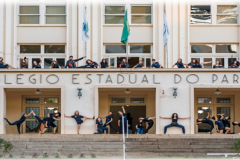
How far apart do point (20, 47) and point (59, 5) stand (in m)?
3.50

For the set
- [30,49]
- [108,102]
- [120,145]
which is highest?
[30,49]

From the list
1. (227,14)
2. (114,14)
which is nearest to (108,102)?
(114,14)

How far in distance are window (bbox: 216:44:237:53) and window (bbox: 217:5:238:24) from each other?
55.3 inches

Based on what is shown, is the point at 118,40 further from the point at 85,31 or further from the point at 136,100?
the point at 136,100

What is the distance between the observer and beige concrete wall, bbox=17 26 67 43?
2958 cm

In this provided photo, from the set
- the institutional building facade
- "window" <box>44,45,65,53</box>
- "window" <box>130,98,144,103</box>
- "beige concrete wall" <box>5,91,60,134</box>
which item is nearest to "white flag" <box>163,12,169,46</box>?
the institutional building facade

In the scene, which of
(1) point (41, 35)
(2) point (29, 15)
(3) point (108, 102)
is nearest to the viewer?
(3) point (108, 102)

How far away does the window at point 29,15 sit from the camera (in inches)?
1178

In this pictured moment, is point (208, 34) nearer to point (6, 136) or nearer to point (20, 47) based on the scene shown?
point (20, 47)

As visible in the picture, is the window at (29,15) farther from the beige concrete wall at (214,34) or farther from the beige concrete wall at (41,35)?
the beige concrete wall at (214,34)

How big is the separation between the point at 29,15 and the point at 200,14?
10408 millimetres

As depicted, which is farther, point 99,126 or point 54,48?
point 54,48

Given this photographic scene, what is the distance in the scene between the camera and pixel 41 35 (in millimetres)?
29594

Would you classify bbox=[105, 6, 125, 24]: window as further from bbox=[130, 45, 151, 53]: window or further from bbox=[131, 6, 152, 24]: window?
bbox=[130, 45, 151, 53]: window
